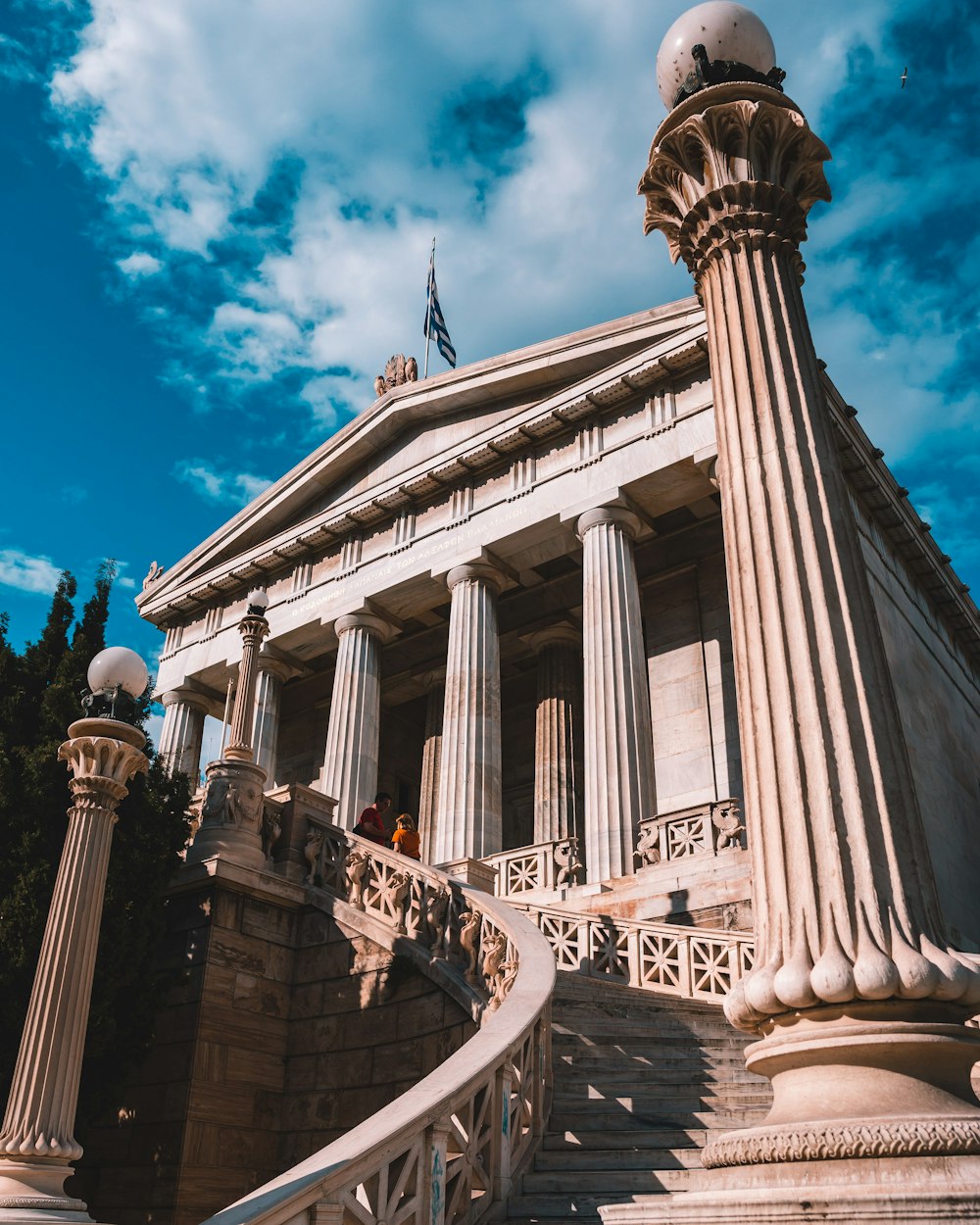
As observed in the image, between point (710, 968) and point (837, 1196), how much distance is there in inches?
400

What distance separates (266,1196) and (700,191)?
6357 mm

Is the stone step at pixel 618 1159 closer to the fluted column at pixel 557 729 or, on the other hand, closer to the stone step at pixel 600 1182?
the stone step at pixel 600 1182

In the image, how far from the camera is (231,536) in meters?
33.2

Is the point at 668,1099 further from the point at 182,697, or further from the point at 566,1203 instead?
the point at 182,697

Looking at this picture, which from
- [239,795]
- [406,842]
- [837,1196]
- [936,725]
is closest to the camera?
[837,1196]

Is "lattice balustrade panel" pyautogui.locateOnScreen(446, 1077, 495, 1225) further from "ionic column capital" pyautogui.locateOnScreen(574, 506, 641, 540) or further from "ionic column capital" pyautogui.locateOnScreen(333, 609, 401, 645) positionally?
"ionic column capital" pyautogui.locateOnScreen(333, 609, 401, 645)

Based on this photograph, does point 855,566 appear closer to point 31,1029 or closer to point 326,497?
point 31,1029

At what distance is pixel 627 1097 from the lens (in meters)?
9.36

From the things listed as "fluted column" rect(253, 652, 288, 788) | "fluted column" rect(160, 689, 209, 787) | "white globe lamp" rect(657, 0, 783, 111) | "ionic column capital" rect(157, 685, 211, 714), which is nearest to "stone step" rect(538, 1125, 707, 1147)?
"white globe lamp" rect(657, 0, 783, 111)

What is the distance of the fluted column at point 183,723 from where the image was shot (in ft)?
108

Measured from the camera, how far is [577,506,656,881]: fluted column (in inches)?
799

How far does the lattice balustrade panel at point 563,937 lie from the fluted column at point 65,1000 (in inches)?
287

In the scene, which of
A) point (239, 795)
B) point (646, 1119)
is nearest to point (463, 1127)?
point (646, 1119)

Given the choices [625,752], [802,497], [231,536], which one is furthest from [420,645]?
[802,497]
